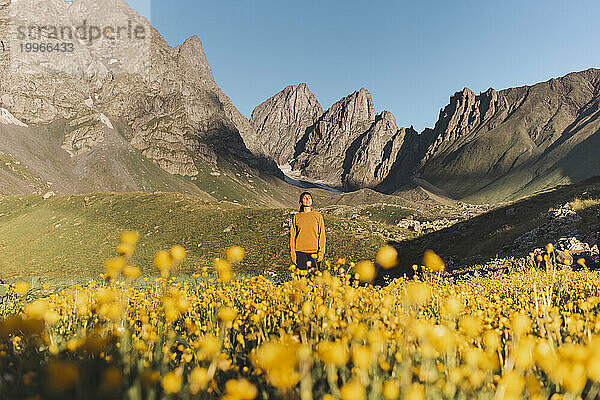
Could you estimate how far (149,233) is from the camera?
105 ft

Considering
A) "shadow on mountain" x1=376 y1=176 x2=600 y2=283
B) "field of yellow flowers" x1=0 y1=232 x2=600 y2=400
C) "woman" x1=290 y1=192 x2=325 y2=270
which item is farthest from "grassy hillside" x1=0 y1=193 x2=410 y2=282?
"field of yellow flowers" x1=0 y1=232 x2=600 y2=400

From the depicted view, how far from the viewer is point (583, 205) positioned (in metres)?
17.8

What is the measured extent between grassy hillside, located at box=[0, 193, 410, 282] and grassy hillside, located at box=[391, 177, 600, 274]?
11.8 ft

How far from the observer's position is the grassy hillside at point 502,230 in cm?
1661

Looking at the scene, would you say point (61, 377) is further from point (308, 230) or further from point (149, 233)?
point (149, 233)

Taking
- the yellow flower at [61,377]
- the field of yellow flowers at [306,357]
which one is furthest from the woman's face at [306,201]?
the yellow flower at [61,377]

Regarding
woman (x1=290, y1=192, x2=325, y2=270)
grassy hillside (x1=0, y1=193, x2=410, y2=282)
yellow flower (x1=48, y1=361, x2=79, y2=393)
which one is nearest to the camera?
yellow flower (x1=48, y1=361, x2=79, y2=393)

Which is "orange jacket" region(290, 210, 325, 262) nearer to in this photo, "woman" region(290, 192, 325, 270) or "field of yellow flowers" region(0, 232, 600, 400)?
"woman" region(290, 192, 325, 270)

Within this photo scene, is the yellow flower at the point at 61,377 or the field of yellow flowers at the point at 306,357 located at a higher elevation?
the yellow flower at the point at 61,377

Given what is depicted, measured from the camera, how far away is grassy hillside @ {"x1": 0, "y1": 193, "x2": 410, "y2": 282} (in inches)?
1041

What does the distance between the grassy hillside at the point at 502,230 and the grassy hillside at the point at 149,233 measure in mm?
3592

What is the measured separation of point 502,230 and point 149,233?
29.5 metres

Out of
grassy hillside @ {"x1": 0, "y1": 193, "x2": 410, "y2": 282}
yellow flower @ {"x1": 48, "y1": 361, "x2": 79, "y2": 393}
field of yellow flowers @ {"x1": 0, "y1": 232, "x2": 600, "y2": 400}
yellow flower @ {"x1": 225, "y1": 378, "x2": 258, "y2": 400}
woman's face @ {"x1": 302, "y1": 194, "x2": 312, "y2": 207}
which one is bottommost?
grassy hillside @ {"x1": 0, "y1": 193, "x2": 410, "y2": 282}

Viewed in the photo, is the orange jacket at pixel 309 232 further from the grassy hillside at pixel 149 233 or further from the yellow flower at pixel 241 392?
the grassy hillside at pixel 149 233
